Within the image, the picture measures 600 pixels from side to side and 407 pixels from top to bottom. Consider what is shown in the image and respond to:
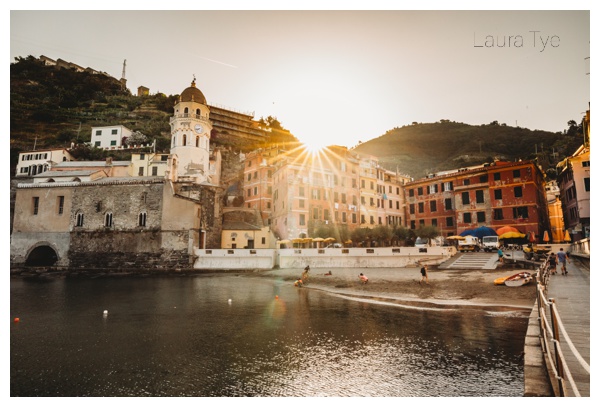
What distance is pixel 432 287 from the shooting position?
14.8m

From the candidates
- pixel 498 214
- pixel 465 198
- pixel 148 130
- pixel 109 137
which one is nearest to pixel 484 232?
pixel 498 214

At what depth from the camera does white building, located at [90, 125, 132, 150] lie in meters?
41.0

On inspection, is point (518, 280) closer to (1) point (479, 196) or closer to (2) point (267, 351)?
(2) point (267, 351)

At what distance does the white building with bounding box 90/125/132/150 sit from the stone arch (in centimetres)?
1728

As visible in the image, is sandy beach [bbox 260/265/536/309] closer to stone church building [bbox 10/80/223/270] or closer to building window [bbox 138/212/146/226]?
stone church building [bbox 10/80/223/270]

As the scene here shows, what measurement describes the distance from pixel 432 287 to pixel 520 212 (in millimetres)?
19420

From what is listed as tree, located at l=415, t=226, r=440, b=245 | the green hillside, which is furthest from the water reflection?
the green hillside

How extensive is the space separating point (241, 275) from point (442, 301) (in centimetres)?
1555

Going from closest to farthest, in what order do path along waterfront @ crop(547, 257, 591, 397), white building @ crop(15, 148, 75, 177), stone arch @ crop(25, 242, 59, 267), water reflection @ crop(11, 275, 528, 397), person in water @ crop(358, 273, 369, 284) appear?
path along waterfront @ crop(547, 257, 591, 397) < water reflection @ crop(11, 275, 528, 397) < person in water @ crop(358, 273, 369, 284) < stone arch @ crop(25, 242, 59, 267) < white building @ crop(15, 148, 75, 177)

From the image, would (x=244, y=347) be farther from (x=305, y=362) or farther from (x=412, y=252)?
(x=412, y=252)

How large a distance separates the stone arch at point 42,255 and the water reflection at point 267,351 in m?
19.2

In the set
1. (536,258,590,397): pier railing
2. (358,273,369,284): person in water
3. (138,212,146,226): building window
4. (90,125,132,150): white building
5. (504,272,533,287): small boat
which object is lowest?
(358,273,369,284): person in water

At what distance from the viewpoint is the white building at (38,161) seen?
2867 cm

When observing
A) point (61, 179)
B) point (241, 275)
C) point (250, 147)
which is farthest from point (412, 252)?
point (250, 147)
